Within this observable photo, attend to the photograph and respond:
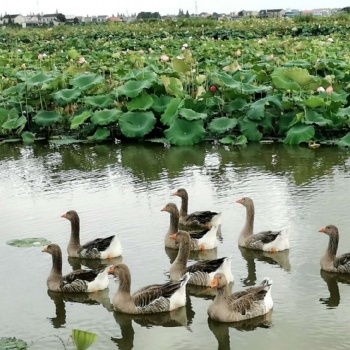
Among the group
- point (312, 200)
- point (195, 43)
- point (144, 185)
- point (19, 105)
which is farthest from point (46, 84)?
point (195, 43)

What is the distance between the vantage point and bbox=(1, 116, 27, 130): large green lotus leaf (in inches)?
670

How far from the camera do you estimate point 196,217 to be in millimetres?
10562

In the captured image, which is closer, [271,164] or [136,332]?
[136,332]

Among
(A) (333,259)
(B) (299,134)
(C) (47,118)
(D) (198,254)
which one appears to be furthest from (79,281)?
(C) (47,118)

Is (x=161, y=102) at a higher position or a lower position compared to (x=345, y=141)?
higher

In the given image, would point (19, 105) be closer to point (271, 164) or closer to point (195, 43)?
point (271, 164)

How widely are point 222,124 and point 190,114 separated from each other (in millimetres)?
680

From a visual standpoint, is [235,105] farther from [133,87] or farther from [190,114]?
[133,87]

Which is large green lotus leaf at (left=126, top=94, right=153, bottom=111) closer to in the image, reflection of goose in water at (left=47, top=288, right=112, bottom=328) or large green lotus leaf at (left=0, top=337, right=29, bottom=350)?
reflection of goose in water at (left=47, top=288, right=112, bottom=328)

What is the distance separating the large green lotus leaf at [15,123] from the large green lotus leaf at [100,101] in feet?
4.31

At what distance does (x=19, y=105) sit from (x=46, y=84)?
71 cm

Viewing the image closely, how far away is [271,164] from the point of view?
13.9 m

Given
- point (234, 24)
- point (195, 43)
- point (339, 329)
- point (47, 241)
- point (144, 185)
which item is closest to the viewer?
point (339, 329)

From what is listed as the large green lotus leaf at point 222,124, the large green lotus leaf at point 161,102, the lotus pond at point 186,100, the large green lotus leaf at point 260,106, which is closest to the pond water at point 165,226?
the large green lotus leaf at point 222,124
